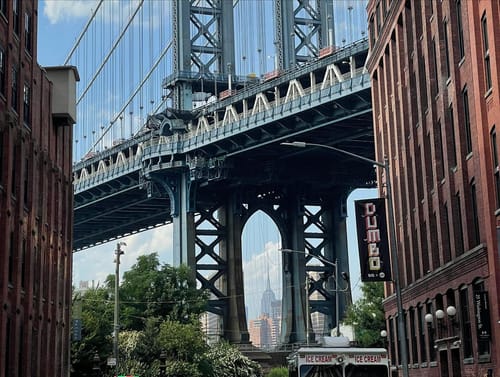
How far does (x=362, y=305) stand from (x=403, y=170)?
82.6 feet

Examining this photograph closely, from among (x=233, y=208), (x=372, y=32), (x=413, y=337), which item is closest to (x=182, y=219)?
(x=233, y=208)

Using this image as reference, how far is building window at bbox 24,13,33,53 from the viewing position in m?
38.5

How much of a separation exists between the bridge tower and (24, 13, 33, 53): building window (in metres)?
54.9

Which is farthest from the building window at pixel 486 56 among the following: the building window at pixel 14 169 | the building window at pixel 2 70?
the building window at pixel 14 169

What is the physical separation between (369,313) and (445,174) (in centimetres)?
3482

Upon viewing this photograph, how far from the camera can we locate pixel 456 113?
34.8 m

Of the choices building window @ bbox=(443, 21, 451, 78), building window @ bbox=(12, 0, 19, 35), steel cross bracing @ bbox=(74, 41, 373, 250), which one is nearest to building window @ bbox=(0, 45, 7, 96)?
building window @ bbox=(12, 0, 19, 35)

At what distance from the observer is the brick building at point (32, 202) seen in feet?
113

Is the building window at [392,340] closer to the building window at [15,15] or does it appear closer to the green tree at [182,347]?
the green tree at [182,347]

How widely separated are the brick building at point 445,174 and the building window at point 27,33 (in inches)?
608

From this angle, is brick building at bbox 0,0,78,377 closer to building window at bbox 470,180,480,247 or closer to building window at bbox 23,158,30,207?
building window at bbox 23,158,30,207

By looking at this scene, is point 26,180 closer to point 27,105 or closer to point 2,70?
point 27,105

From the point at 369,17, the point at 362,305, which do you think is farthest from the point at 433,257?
the point at 362,305

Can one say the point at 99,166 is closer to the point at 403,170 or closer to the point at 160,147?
the point at 160,147
